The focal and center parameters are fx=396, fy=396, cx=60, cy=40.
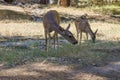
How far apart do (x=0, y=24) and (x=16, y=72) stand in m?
11.6

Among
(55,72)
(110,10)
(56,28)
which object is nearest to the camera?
(55,72)

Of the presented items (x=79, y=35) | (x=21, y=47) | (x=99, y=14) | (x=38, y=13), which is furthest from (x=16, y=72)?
(x=99, y=14)

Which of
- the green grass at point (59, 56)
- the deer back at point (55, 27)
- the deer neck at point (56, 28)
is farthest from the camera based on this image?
the deer neck at point (56, 28)

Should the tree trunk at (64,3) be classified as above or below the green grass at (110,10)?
above

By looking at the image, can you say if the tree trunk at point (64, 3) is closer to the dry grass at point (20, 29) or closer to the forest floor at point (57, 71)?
the dry grass at point (20, 29)

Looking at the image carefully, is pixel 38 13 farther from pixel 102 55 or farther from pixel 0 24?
pixel 102 55

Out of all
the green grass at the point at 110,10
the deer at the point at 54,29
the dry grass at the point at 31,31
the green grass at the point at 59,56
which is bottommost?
the green grass at the point at 110,10

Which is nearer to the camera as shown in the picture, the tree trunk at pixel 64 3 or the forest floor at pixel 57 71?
the forest floor at pixel 57 71

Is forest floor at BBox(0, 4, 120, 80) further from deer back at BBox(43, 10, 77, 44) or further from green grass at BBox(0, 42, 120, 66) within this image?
deer back at BBox(43, 10, 77, 44)

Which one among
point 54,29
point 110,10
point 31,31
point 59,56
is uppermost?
point 54,29

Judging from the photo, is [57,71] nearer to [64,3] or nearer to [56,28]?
[56,28]

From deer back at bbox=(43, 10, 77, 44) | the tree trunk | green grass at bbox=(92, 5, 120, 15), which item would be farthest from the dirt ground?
green grass at bbox=(92, 5, 120, 15)

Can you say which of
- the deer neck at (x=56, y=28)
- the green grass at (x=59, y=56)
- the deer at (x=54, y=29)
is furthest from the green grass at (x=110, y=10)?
the green grass at (x=59, y=56)

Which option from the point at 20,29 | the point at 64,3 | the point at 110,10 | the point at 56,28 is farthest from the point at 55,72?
the point at 110,10
